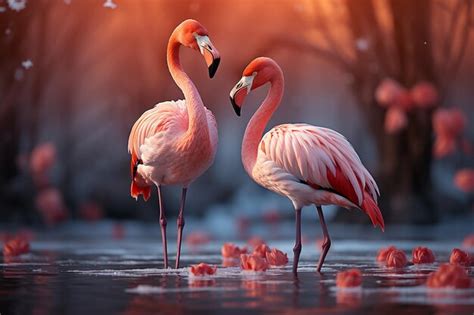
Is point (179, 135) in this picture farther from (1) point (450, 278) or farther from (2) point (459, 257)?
→ (1) point (450, 278)

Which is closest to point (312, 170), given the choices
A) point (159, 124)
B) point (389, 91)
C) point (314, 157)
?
point (314, 157)

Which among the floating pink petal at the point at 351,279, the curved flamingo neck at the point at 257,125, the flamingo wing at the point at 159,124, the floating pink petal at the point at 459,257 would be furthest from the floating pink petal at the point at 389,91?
the floating pink petal at the point at 351,279

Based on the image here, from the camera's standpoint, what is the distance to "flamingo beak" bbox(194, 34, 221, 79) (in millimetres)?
6223

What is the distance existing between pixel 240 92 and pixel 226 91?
23.4 feet

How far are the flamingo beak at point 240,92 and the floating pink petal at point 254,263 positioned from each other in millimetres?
885

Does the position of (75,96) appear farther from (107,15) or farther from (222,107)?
(222,107)

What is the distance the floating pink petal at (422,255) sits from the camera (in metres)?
6.87

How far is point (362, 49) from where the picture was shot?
13328 mm

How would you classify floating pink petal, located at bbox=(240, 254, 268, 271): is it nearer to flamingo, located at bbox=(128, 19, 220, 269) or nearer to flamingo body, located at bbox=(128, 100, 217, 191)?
flamingo, located at bbox=(128, 19, 220, 269)

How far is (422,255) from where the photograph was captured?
6863 mm

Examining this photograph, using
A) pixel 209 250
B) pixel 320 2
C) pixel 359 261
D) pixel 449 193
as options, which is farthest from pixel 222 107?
pixel 359 261

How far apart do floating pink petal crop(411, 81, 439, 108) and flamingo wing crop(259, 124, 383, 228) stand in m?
6.97

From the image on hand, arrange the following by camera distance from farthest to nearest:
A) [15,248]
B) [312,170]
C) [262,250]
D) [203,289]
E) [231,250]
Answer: [15,248] < [231,250] < [262,250] < [312,170] < [203,289]

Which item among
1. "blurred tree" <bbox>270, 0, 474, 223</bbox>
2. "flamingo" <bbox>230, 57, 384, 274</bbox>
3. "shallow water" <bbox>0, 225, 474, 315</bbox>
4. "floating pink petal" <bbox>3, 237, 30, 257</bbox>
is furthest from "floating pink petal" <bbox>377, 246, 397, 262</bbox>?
"blurred tree" <bbox>270, 0, 474, 223</bbox>
